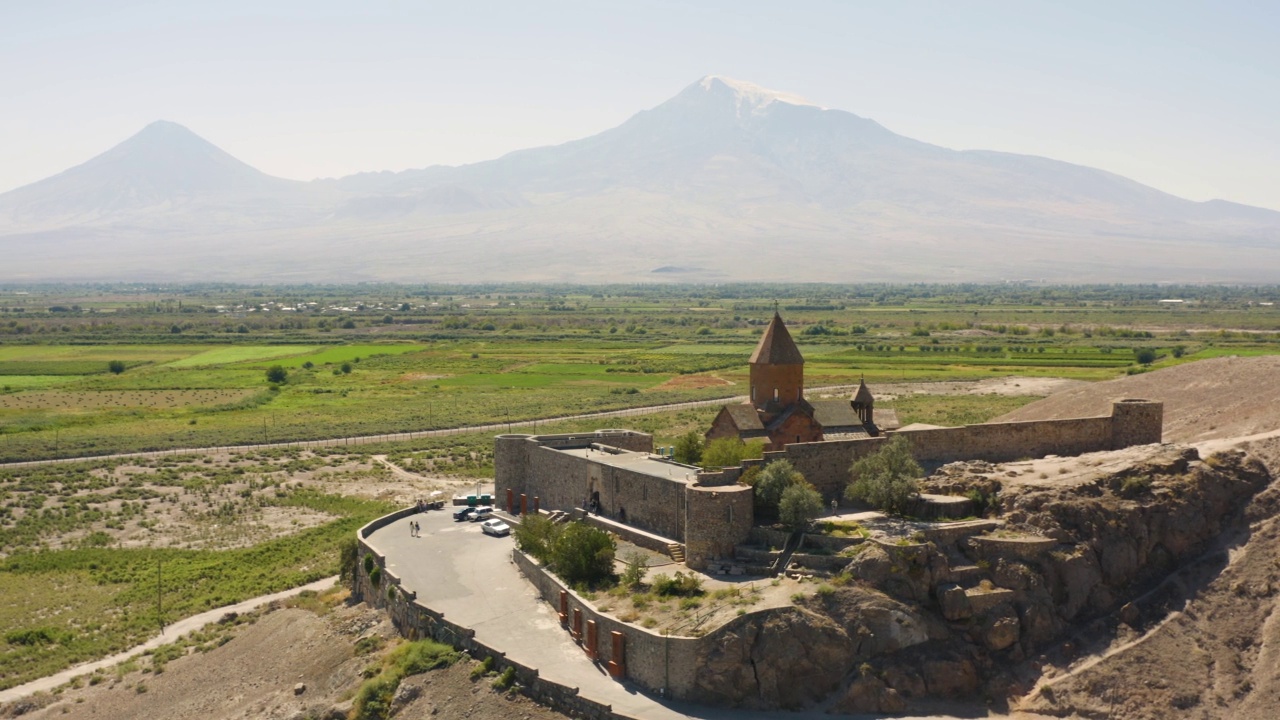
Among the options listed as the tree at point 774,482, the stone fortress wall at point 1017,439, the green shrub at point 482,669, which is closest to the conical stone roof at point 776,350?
the stone fortress wall at point 1017,439

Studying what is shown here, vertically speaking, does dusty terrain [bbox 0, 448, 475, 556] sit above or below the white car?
below

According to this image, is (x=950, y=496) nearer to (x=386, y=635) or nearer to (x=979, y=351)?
(x=386, y=635)

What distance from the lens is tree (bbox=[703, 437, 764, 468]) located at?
35469mm

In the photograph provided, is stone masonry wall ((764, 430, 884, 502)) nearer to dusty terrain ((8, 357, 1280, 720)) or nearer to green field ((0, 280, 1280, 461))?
dusty terrain ((8, 357, 1280, 720))

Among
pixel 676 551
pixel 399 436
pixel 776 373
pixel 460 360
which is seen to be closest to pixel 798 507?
pixel 676 551

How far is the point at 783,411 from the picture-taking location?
3969cm

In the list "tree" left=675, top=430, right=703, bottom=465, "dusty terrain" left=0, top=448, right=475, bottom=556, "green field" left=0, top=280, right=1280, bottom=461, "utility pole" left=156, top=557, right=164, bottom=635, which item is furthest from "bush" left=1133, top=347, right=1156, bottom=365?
"utility pole" left=156, top=557, right=164, bottom=635

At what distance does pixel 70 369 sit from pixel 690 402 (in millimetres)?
57479

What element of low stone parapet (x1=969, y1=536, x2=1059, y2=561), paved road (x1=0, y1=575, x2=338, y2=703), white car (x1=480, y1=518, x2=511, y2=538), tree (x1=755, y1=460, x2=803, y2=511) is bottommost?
paved road (x1=0, y1=575, x2=338, y2=703)

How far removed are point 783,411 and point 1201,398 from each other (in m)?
15.9

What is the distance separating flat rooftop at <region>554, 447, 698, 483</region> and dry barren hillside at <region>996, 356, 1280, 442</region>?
16.5 m

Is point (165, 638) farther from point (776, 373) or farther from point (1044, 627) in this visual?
point (1044, 627)

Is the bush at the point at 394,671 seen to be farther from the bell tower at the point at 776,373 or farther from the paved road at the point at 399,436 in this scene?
the paved road at the point at 399,436

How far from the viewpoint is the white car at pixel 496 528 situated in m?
A: 40.5
